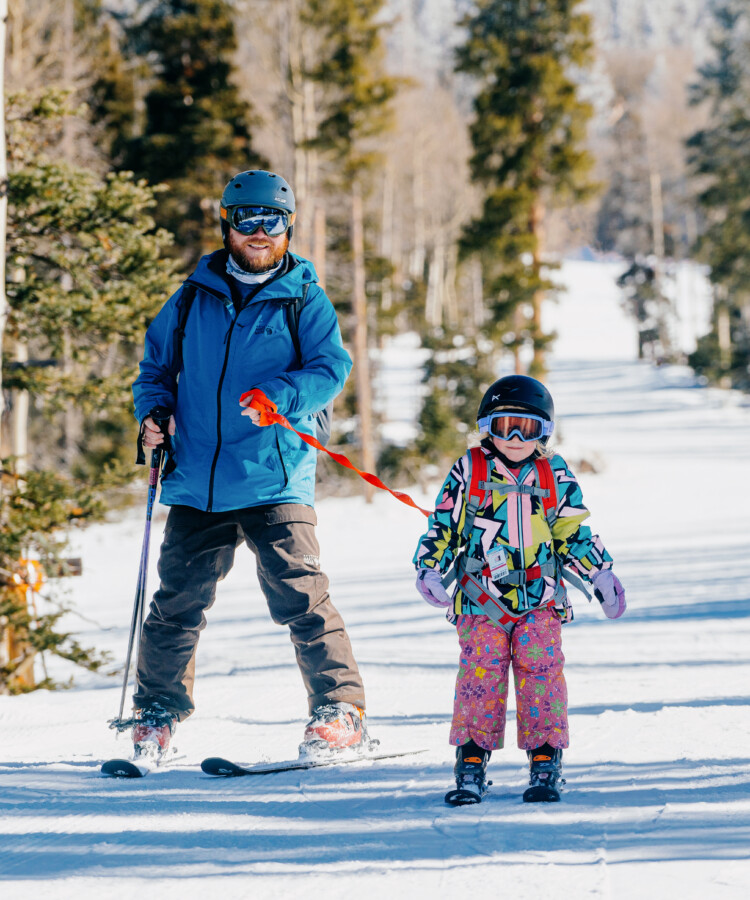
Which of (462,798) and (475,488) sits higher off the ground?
(475,488)

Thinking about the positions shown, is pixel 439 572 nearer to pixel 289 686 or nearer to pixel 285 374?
pixel 285 374

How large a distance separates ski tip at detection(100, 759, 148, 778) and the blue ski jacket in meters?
0.96

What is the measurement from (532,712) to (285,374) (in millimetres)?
1459

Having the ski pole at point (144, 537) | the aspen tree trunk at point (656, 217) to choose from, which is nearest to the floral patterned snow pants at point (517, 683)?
the ski pole at point (144, 537)

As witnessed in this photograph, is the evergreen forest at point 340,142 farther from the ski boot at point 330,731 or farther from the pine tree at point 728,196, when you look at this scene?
the ski boot at point 330,731

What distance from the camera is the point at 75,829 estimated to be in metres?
2.93

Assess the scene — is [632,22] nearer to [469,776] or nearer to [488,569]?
[488,569]

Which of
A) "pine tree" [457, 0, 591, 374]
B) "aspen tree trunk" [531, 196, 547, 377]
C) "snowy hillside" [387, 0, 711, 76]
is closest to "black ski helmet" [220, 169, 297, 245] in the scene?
"pine tree" [457, 0, 591, 374]

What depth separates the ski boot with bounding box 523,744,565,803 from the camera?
3.12 m

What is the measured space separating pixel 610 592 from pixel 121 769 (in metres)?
1.85

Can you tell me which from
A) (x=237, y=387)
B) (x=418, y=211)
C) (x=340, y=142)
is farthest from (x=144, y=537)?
(x=418, y=211)

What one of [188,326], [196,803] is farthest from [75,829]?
[188,326]

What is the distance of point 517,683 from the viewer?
3299 mm

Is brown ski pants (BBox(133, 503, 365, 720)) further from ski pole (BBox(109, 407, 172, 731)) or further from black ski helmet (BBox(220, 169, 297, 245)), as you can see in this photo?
black ski helmet (BBox(220, 169, 297, 245))
